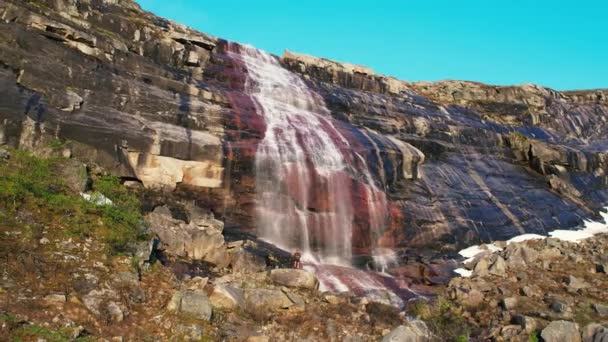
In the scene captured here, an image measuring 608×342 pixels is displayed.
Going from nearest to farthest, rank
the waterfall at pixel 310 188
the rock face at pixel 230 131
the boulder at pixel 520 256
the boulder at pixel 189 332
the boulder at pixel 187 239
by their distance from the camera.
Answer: the boulder at pixel 189 332, the boulder at pixel 187 239, the rock face at pixel 230 131, the boulder at pixel 520 256, the waterfall at pixel 310 188

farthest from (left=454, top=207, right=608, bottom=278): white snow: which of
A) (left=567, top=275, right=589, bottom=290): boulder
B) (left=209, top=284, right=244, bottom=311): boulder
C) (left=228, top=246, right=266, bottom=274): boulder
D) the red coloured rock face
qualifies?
(left=209, top=284, right=244, bottom=311): boulder

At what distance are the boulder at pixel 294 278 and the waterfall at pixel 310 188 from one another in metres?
5.59

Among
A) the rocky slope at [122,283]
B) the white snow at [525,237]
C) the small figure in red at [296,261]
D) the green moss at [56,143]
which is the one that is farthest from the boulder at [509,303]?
the green moss at [56,143]

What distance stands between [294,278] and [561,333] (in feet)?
24.1

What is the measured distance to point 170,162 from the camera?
20.2 metres

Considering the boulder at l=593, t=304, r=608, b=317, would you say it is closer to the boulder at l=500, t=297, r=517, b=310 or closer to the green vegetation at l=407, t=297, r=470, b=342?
the boulder at l=500, t=297, r=517, b=310

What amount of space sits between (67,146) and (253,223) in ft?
26.0

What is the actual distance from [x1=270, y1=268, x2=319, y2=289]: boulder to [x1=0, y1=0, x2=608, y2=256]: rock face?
10.8ft

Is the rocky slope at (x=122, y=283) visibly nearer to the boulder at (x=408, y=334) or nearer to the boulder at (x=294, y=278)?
the boulder at (x=294, y=278)

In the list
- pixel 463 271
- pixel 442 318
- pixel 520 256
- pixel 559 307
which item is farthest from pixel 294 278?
pixel 520 256

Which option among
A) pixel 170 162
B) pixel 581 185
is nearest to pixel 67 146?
pixel 170 162

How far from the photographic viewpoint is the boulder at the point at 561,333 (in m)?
11.7

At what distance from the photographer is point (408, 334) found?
35.9 ft

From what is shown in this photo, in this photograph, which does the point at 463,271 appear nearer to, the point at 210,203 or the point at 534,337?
the point at 534,337
